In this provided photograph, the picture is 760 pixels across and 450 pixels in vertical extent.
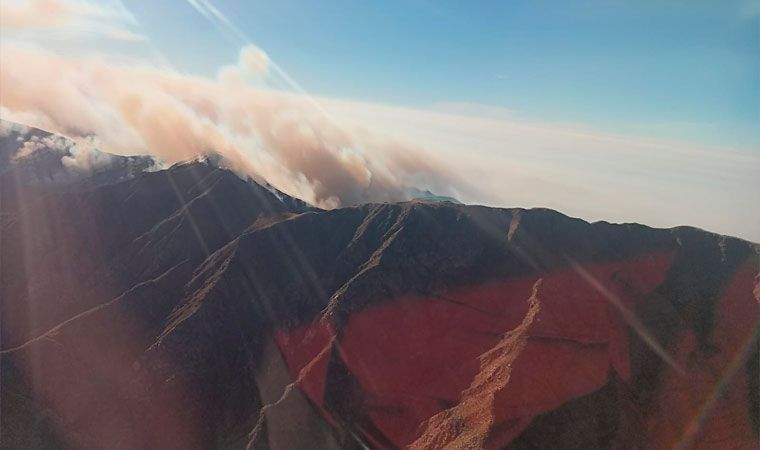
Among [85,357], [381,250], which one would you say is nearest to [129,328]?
[85,357]

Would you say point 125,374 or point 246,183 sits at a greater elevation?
point 246,183

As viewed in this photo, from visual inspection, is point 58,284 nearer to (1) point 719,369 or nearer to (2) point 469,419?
(2) point 469,419

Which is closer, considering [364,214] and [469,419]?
[469,419]

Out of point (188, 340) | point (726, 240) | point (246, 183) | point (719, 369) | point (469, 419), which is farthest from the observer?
point (246, 183)

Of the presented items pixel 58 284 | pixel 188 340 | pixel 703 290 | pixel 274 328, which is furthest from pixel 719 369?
pixel 58 284

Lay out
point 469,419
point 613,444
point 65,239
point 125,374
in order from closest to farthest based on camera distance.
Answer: point 613,444
point 469,419
point 125,374
point 65,239

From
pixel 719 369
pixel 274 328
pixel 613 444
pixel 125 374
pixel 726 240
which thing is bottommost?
pixel 125 374
